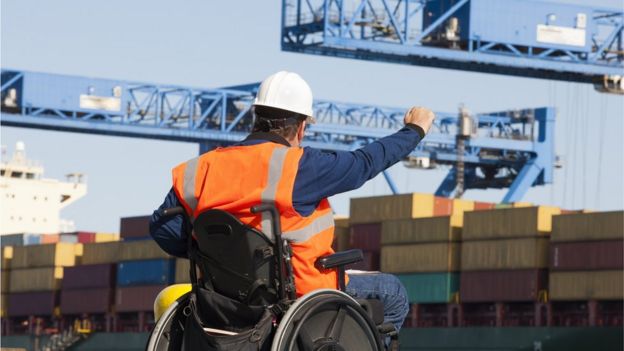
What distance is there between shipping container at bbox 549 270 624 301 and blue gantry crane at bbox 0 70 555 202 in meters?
10.1

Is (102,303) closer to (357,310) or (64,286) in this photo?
(64,286)

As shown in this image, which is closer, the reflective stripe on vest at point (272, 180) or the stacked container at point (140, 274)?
the reflective stripe on vest at point (272, 180)

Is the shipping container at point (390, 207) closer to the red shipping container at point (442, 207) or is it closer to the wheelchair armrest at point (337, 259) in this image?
the red shipping container at point (442, 207)

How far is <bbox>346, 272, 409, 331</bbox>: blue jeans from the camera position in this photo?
4.88 meters

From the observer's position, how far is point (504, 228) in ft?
148

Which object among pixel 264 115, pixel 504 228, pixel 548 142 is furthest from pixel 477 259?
pixel 264 115

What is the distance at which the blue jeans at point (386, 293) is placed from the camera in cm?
488

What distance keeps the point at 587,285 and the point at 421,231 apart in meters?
6.92

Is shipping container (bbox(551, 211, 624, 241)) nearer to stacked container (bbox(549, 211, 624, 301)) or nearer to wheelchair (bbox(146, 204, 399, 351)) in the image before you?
stacked container (bbox(549, 211, 624, 301))

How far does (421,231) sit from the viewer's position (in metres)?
47.8

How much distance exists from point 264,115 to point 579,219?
3846cm

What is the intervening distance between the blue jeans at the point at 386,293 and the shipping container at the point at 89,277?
54.5 metres

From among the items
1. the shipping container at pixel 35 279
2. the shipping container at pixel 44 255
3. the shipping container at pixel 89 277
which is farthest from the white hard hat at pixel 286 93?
the shipping container at pixel 35 279

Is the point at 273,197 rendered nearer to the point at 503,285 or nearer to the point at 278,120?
the point at 278,120
